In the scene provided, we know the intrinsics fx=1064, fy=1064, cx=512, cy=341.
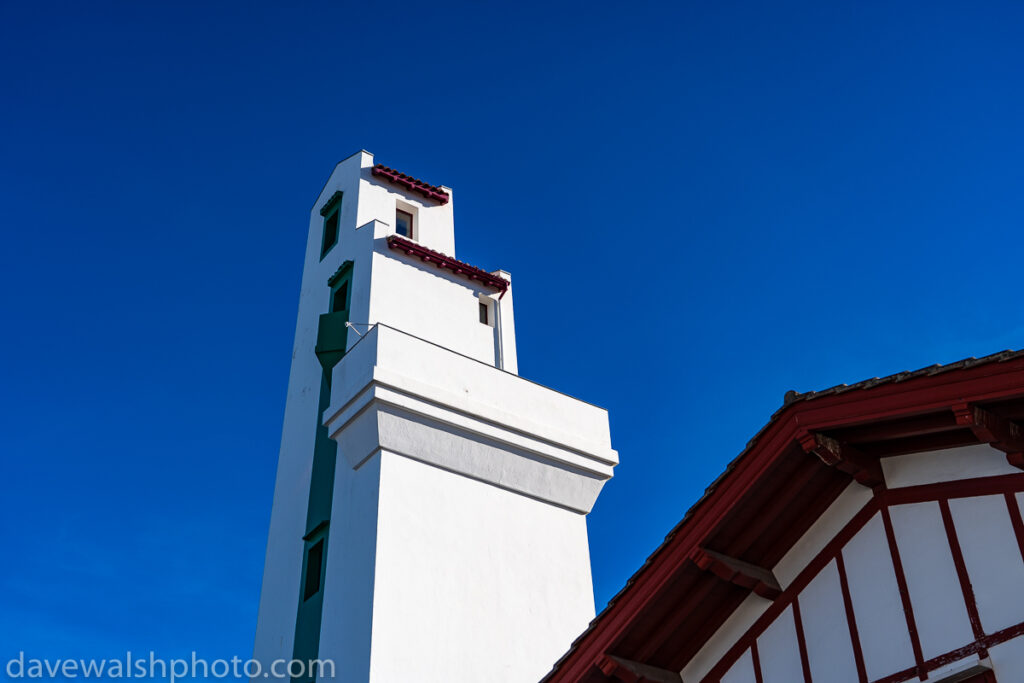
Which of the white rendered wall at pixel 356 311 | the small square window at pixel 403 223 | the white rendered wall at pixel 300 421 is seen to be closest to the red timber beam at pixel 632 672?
the white rendered wall at pixel 356 311

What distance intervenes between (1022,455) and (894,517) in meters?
1.27

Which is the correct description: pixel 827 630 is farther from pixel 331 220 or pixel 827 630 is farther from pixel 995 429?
pixel 331 220

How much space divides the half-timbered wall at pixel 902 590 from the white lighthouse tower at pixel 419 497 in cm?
930

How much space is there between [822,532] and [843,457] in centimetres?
87

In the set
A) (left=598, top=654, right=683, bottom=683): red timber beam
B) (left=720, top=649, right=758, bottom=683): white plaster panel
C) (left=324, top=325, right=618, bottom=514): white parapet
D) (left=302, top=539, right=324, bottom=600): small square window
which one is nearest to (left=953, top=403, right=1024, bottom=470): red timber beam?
(left=720, top=649, right=758, bottom=683): white plaster panel

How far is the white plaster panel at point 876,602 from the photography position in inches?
348

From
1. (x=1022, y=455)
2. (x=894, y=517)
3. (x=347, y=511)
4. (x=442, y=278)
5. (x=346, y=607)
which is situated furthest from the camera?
(x=442, y=278)

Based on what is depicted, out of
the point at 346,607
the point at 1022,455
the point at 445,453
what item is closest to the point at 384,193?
the point at 445,453

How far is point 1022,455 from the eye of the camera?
851cm

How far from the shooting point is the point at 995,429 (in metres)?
8.54

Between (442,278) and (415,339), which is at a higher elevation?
(442,278)

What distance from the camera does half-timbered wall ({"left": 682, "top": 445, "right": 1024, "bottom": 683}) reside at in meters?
8.36

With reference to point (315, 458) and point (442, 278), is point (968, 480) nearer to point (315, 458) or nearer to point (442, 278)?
point (315, 458)

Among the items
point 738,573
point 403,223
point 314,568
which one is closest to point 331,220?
point 403,223
